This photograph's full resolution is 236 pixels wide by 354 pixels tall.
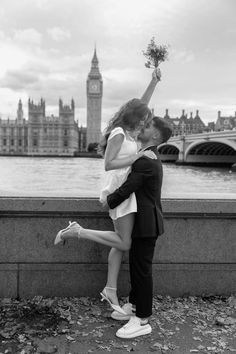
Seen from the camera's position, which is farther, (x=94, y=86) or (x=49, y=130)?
(x=94, y=86)

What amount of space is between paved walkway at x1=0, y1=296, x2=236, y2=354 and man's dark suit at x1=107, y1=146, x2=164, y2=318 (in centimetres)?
25

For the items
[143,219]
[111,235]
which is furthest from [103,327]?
[143,219]

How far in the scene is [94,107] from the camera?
138m

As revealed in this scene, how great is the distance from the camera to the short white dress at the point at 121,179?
2902mm

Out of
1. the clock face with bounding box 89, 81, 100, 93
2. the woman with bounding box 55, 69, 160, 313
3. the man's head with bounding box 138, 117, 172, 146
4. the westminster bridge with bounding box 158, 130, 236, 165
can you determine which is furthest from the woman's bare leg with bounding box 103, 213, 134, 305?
the clock face with bounding box 89, 81, 100, 93

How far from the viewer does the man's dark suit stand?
288 cm

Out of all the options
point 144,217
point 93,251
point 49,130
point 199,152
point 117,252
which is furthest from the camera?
point 49,130

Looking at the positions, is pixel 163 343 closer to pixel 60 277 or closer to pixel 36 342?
pixel 36 342

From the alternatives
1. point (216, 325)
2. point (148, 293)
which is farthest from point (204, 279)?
point (148, 293)

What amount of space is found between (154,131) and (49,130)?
133m

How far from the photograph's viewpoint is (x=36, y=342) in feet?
9.07

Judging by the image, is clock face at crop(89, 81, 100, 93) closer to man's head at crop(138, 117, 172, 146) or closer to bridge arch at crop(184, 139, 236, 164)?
bridge arch at crop(184, 139, 236, 164)

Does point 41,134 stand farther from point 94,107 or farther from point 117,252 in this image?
point 117,252

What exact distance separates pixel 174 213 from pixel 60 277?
1.05m
